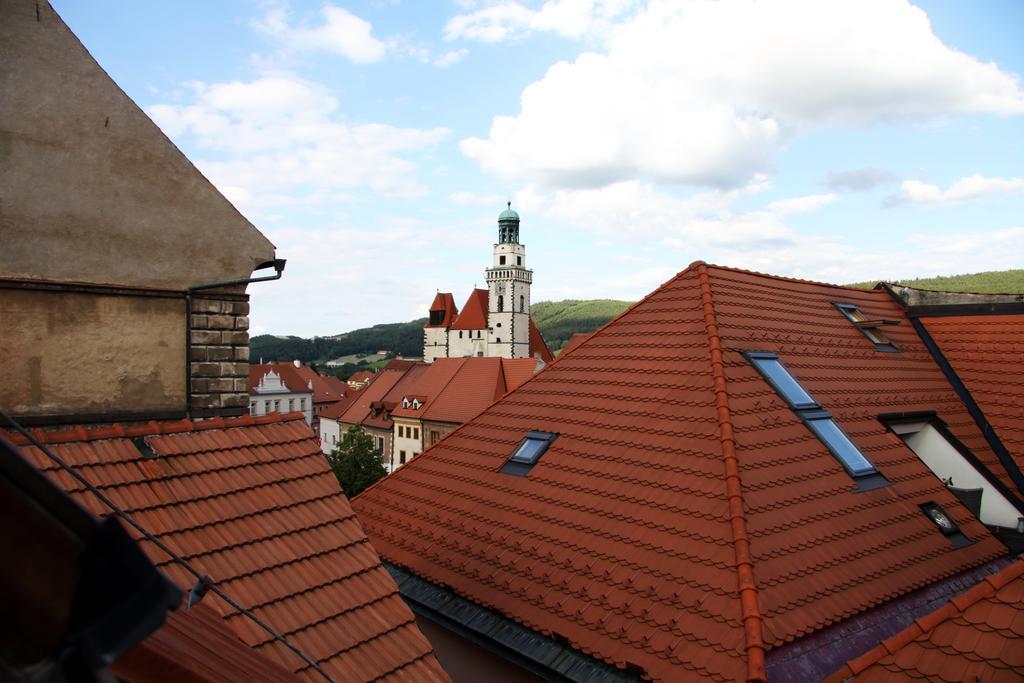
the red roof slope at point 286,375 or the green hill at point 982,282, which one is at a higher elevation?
the green hill at point 982,282

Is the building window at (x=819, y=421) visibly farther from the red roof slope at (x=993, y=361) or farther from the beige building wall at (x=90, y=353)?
the beige building wall at (x=90, y=353)

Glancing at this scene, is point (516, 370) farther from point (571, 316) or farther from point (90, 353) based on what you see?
point (571, 316)

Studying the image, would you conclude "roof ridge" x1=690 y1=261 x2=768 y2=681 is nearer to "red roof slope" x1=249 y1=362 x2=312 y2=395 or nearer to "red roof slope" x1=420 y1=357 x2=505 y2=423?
"red roof slope" x1=420 y1=357 x2=505 y2=423

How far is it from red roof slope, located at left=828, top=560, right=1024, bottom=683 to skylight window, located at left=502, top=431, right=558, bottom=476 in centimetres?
440

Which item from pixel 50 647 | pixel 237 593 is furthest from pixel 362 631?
pixel 50 647

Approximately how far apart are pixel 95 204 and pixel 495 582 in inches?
218

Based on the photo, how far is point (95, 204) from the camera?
20.4ft

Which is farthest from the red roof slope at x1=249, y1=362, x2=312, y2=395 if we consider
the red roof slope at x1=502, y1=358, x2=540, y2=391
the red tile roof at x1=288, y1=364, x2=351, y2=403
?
the red roof slope at x1=502, y1=358, x2=540, y2=391

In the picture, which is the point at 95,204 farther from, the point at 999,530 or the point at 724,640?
the point at 999,530

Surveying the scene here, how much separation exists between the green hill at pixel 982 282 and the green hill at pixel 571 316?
82.9 metres

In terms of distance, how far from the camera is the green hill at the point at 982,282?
108 feet

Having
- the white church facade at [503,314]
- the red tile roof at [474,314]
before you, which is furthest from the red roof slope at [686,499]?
the red tile roof at [474,314]

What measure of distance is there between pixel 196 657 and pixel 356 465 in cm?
2902

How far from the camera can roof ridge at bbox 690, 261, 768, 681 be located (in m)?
4.92
